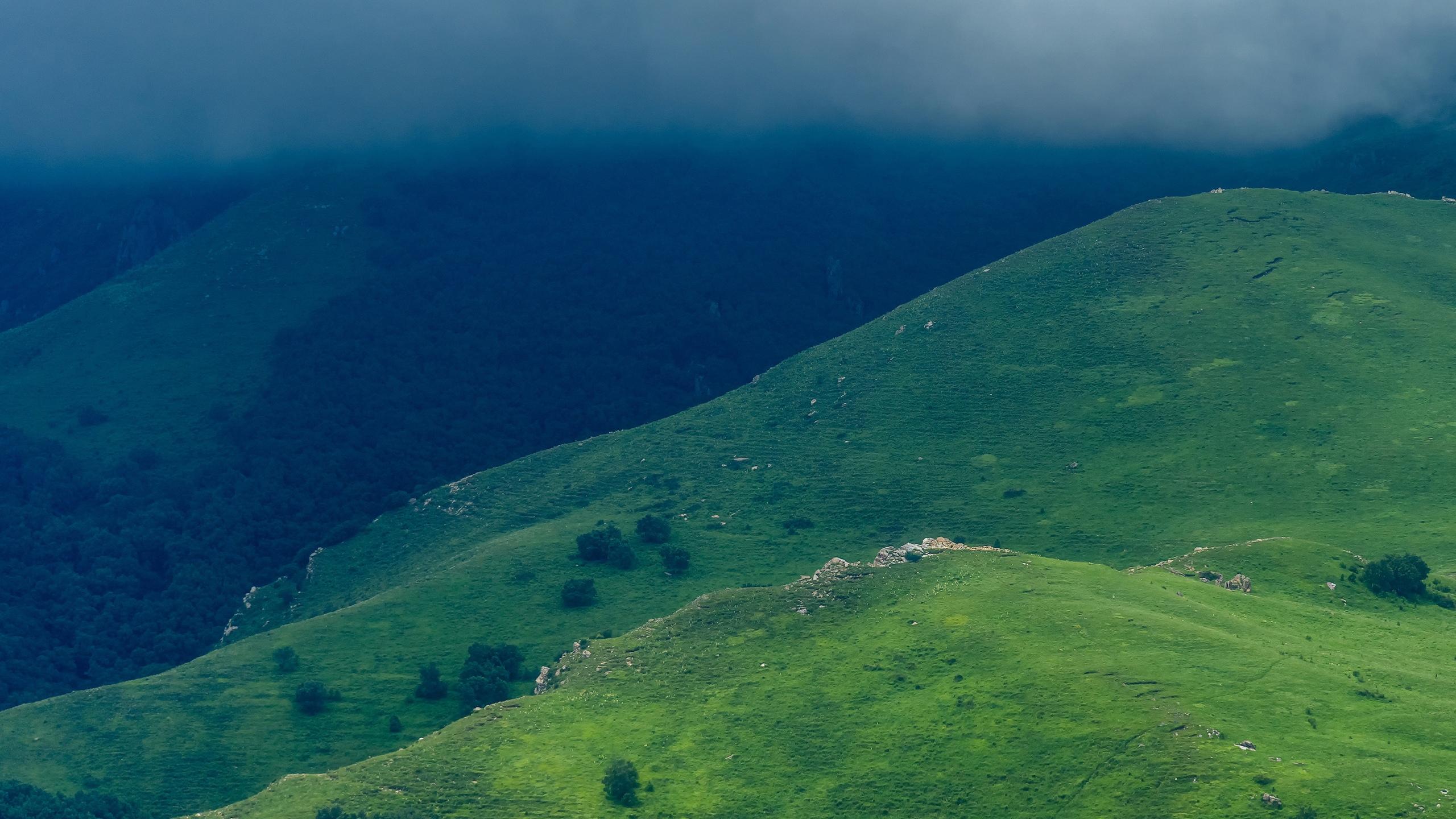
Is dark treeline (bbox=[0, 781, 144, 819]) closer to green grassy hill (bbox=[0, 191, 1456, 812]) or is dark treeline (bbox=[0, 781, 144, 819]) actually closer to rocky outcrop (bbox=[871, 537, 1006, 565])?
green grassy hill (bbox=[0, 191, 1456, 812])

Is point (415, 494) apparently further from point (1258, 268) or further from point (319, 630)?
point (1258, 268)

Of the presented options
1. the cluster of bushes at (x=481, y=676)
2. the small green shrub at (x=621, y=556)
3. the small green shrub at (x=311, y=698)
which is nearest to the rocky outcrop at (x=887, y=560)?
the cluster of bushes at (x=481, y=676)

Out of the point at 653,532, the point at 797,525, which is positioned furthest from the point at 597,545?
the point at 797,525

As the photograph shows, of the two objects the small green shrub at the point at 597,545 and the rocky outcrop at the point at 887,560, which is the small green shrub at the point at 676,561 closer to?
the small green shrub at the point at 597,545

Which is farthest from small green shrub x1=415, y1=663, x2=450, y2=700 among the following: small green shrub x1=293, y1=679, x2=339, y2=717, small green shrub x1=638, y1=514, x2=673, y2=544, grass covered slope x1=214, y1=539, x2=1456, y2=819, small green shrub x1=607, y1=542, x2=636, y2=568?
small green shrub x1=638, y1=514, x2=673, y2=544

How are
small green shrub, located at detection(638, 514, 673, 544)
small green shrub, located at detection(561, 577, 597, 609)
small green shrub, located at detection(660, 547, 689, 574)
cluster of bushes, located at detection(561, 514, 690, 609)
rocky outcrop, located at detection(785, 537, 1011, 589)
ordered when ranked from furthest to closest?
1. small green shrub, located at detection(638, 514, 673, 544)
2. small green shrub, located at detection(660, 547, 689, 574)
3. cluster of bushes, located at detection(561, 514, 690, 609)
4. small green shrub, located at detection(561, 577, 597, 609)
5. rocky outcrop, located at detection(785, 537, 1011, 589)

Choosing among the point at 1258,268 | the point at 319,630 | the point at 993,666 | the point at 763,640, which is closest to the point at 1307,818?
the point at 993,666
